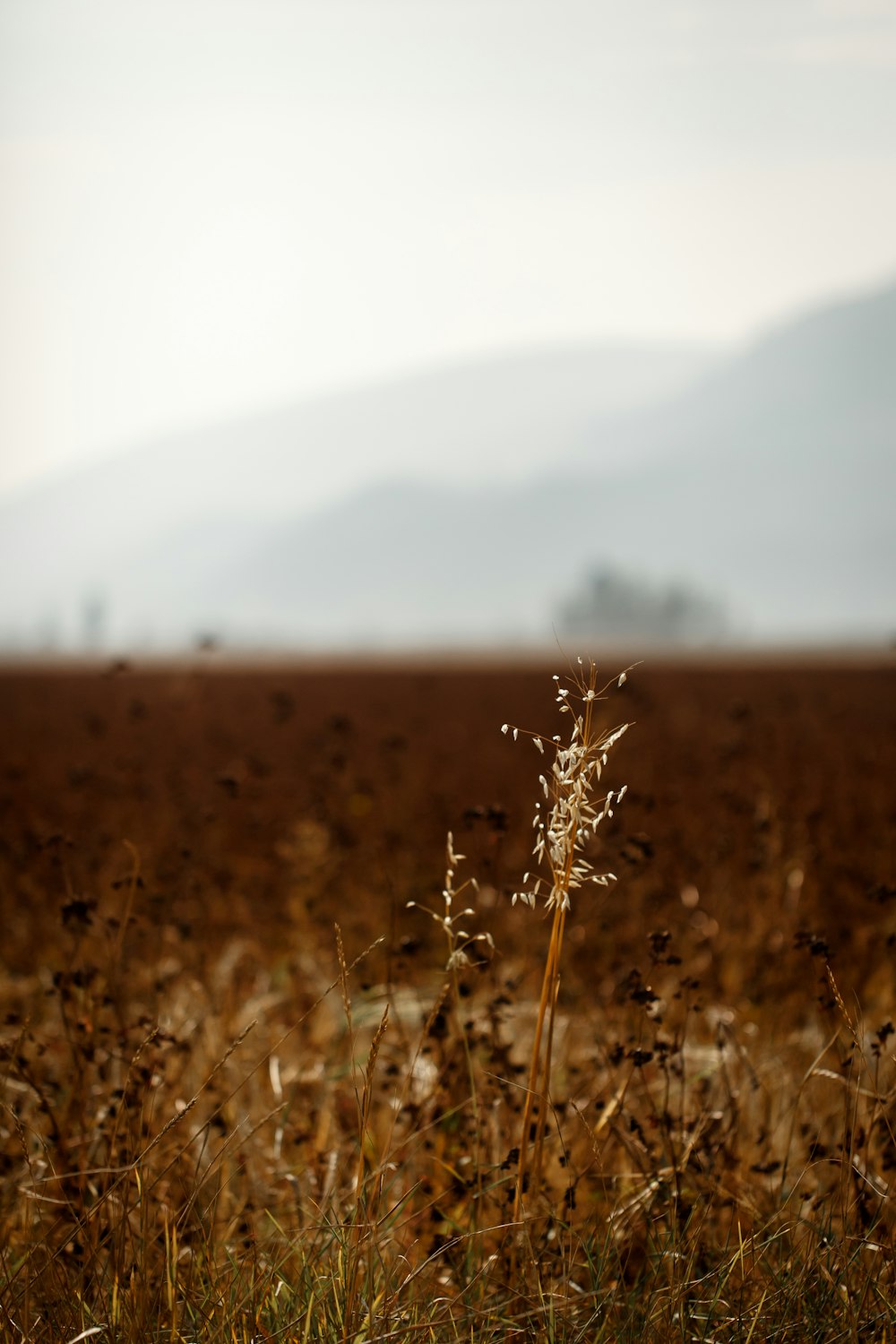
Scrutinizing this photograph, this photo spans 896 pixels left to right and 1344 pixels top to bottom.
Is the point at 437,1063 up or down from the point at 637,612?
down

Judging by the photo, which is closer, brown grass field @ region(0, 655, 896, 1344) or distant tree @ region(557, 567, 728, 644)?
brown grass field @ region(0, 655, 896, 1344)

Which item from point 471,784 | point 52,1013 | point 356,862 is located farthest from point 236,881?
point 471,784

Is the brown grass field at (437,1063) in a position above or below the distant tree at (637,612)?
below

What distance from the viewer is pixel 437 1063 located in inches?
127

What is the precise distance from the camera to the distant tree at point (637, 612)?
147875 millimetres

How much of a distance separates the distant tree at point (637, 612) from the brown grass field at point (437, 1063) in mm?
138937

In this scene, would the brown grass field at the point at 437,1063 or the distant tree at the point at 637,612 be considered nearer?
the brown grass field at the point at 437,1063

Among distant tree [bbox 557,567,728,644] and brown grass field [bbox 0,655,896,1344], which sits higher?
distant tree [bbox 557,567,728,644]

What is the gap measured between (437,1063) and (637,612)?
497ft

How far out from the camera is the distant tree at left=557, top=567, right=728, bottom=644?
147875 mm

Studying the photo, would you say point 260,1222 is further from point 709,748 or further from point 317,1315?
point 709,748

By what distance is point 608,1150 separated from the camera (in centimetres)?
346

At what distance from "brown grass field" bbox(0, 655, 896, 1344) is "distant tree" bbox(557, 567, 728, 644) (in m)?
139

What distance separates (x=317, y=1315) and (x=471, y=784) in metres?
8.19
